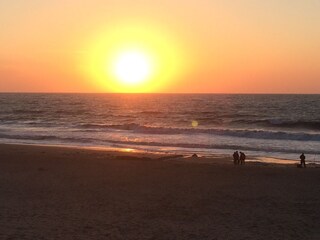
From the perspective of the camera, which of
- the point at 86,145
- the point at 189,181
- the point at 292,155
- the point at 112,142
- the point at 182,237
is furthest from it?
the point at 112,142

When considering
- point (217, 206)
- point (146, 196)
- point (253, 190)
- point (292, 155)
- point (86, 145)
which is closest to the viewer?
point (217, 206)

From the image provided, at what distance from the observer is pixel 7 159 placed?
2294 centimetres

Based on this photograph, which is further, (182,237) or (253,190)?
(253,190)

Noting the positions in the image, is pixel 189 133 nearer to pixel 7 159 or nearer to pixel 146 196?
pixel 7 159

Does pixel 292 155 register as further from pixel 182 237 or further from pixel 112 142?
pixel 182 237

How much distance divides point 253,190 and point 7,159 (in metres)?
13.5

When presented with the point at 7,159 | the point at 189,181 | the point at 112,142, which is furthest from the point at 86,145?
the point at 189,181

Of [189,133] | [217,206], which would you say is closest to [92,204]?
[217,206]

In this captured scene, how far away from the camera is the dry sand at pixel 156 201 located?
10570 mm

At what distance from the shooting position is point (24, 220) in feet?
36.4

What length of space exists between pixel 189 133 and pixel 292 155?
17.4 meters

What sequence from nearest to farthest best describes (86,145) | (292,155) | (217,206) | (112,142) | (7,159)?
(217,206) < (7,159) < (292,155) < (86,145) < (112,142)

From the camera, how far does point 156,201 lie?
13.7 metres

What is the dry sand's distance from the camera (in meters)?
10.6
